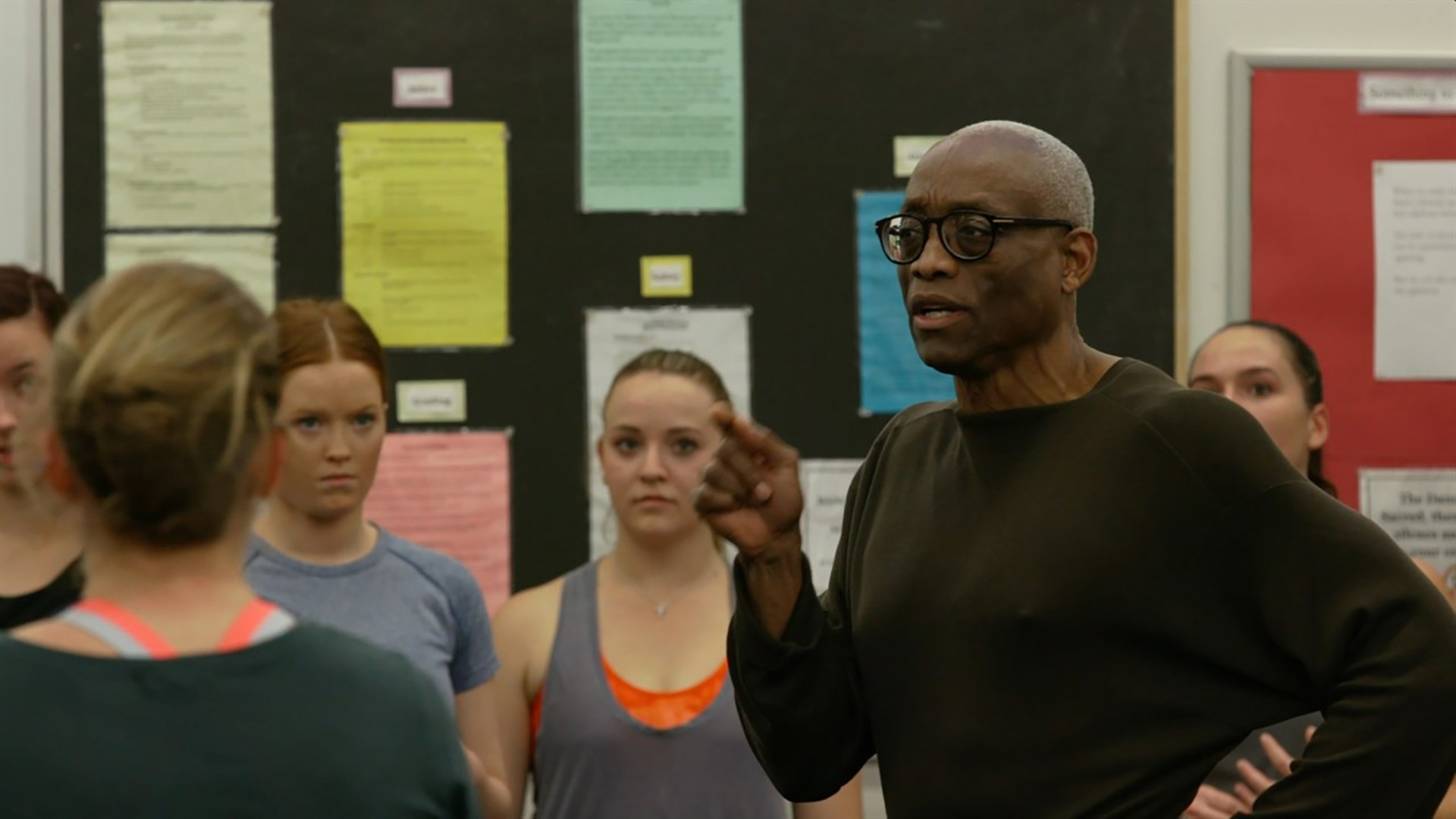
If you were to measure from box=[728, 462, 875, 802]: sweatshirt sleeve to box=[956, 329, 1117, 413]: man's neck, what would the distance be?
0.27 metres

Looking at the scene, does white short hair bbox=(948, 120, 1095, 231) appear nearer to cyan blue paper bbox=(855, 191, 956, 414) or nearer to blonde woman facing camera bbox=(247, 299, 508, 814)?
blonde woman facing camera bbox=(247, 299, 508, 814)

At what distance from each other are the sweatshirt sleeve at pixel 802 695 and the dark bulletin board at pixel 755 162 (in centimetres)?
142

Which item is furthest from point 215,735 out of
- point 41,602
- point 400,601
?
point 400,601

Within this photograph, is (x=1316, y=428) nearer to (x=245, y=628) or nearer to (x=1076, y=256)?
(x=1076, y=256)

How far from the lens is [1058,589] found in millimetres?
1586

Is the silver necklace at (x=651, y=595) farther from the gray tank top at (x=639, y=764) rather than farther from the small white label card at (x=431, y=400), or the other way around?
the small white label card at (x=431, y=400)

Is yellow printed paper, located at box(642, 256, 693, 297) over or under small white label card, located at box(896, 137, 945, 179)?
under

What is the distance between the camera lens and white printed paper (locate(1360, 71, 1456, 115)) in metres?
3.32

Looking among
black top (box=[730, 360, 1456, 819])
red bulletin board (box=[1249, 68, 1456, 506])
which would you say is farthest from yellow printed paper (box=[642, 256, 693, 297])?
black top (box=[730, 360, 1456, 819])

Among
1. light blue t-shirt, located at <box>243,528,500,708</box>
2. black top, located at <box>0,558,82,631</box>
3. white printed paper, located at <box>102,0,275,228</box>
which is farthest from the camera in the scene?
white printed paper, located at <box>102,0,275,228</box>

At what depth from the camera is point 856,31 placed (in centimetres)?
321

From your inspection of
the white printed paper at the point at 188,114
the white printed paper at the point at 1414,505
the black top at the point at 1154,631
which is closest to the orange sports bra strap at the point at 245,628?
the black top at the point at 1154,631

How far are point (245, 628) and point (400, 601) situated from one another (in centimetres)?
126

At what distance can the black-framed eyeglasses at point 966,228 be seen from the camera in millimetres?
1669
